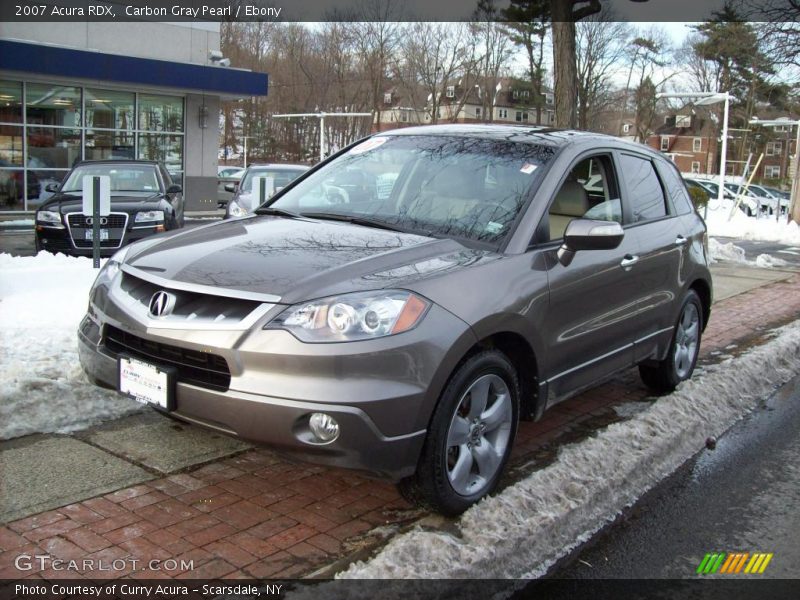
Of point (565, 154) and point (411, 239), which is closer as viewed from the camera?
point (411, 239)

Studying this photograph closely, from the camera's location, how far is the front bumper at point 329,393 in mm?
3137

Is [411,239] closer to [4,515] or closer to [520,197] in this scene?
[520,197]

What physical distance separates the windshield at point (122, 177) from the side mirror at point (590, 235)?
943cm

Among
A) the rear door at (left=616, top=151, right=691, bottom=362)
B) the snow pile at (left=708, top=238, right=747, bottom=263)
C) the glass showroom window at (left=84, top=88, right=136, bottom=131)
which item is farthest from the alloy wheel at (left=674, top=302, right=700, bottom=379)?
the glass showroom window at (left=84, top=88, right=136, bottom=131)

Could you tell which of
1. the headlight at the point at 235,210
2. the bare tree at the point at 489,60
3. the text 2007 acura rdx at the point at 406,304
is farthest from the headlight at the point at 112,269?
the bare tree at the point at 489,60

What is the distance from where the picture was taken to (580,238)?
4.09 metres

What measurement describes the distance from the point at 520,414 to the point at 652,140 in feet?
328

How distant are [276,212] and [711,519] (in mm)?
2858

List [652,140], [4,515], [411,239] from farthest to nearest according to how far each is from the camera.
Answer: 1. [652,140]
2. [411,239]
3. [4,515]

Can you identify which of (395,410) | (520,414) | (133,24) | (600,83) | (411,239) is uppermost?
(600,83)

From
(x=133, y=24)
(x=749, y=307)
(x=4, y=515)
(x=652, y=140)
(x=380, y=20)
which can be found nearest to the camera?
(x=4, y=515)

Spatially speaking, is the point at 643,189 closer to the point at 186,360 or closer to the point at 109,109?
the point at 186,360

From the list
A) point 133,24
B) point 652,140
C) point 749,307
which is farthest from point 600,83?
point 749,307

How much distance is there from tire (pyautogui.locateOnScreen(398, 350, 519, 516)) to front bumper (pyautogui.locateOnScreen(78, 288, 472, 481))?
5.0 inches
